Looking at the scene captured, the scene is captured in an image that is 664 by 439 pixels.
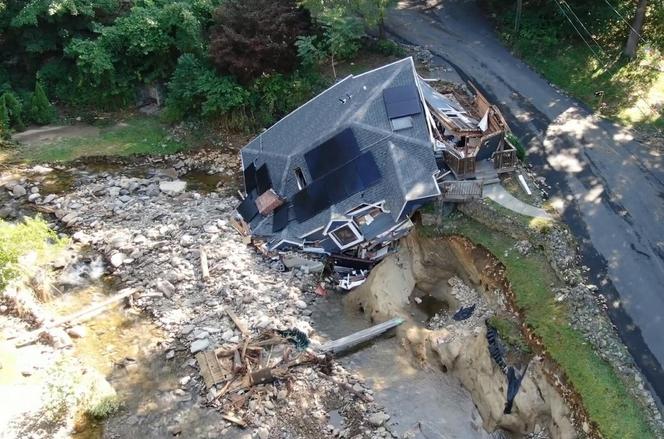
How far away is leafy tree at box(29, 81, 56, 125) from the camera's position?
112 ft

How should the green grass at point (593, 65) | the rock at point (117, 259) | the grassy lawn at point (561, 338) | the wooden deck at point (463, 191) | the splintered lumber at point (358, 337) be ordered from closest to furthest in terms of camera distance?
the grassy lawn at point (561, 338), the splintered lumber at point (358, 337), the wooden deck at point (463, 191), the rock at point (117, 259), the green grass at point (593, 65)

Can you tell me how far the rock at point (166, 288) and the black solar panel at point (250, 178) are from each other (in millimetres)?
6814

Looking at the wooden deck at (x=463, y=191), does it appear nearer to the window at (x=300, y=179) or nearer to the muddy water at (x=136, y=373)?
the window at (x=300, y=179)

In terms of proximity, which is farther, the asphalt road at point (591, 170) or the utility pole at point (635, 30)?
the utility pole at point (635, 30)

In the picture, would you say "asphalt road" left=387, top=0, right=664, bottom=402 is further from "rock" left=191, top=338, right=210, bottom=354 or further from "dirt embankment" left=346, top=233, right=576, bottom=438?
"rock" left=191, top=338, right=210, bottom=354

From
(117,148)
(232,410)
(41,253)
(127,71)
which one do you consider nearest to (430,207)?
(232,410)

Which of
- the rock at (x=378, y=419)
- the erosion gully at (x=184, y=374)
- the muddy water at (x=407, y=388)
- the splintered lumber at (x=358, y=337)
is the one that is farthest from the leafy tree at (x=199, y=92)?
the rock at (x=378, y=419)

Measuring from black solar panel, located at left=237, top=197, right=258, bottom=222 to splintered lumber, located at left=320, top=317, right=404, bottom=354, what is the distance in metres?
8.12

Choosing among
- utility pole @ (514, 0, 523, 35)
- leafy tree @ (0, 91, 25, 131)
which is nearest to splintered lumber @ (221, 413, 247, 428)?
leafy tree @ (0, 91, 25, 131)

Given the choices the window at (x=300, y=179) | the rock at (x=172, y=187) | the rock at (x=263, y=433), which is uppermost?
the window at (x=300, y=179)

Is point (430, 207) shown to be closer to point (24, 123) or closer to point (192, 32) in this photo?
point (192, 32)

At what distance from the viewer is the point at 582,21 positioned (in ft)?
110

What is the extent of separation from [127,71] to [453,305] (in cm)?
2458

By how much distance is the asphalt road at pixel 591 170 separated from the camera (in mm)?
20047
